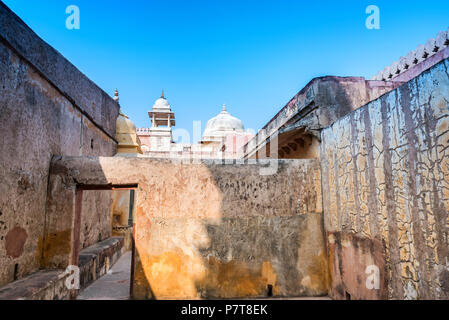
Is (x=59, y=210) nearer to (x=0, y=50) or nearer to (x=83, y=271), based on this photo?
(x=83, y=271)

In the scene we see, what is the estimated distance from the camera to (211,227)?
4.70 m

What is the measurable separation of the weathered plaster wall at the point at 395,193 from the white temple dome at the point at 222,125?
70.8 ft

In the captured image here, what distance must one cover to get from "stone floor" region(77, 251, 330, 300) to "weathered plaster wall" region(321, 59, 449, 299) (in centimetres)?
129

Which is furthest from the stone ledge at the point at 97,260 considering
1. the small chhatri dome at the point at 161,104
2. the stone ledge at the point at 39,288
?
the small chhatri dome at the point at 161,104

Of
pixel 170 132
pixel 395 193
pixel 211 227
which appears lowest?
pixel 211 227

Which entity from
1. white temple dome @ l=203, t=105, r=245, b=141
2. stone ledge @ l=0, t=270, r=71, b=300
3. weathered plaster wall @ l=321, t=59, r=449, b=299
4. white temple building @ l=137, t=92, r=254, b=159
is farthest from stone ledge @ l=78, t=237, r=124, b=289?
white temple dome @ l=203, t=105, r=245, b=141

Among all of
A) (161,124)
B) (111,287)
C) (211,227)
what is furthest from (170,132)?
(211,227)

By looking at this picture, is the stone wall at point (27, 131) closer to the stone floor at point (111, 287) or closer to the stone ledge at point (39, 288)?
the stone ledge at point (39, 288)

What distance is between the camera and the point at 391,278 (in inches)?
130

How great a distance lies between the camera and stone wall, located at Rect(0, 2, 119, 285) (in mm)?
3525

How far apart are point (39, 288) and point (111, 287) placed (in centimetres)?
237

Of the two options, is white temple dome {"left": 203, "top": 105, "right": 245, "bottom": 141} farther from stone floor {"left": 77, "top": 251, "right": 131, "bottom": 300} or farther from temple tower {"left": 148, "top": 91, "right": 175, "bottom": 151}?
stone floor {"left": 77, "top": 251, "right": 131, "bottom": 300}

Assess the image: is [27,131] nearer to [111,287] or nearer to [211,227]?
[211,227]

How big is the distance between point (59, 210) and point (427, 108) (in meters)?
5.03
